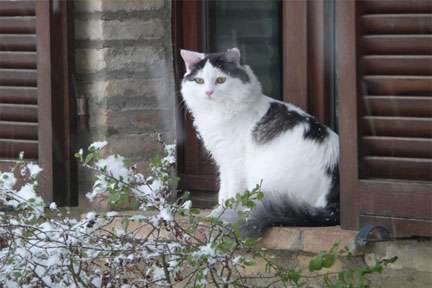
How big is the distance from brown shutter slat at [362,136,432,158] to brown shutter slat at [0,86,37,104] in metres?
1.38

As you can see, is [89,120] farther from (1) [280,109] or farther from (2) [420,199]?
(2) [420,199]

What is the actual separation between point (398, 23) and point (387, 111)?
0.93 feet

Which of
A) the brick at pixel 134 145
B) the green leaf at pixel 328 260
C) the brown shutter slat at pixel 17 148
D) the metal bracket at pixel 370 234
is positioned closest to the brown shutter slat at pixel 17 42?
the brown shutter slat at pixel 17 148

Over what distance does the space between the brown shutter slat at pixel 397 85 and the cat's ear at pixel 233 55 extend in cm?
58

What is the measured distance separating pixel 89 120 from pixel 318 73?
0.93 metres

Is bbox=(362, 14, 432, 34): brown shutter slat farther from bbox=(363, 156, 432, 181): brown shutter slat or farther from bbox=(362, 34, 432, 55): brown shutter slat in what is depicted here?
bbox=(363, 156, 432, 181): brown shutter slat

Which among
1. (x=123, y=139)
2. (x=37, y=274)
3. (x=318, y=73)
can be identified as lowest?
(x=37, y=274)

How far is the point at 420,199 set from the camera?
125 inches

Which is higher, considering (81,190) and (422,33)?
(422,33)

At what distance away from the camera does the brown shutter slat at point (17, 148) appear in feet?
12.9

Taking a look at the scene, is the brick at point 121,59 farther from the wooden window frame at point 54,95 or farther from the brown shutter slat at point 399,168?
the brown shutter slat at point 399,168

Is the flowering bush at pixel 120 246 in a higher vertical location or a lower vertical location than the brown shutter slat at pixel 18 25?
lower

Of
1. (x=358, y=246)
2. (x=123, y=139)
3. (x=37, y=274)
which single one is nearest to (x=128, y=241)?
(x=37, y=274)

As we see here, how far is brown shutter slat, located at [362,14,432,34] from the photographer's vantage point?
318cm
